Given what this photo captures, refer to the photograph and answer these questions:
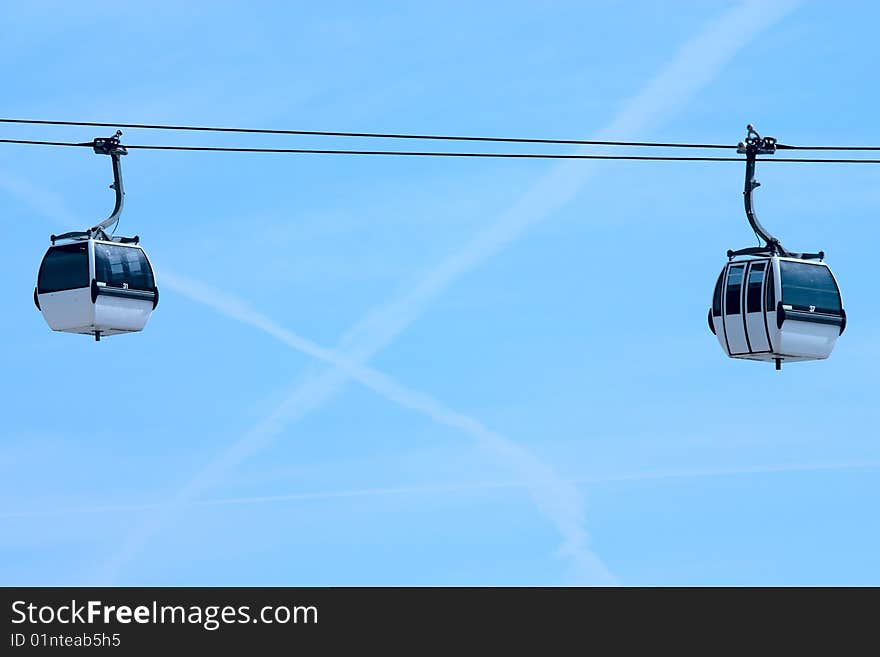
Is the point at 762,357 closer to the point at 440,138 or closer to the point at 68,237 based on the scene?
the point at 440,138

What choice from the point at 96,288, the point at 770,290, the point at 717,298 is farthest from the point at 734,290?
the point at 96,288

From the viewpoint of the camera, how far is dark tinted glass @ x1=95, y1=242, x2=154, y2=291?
24609 millimetres

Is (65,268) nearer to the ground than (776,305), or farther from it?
farther from it

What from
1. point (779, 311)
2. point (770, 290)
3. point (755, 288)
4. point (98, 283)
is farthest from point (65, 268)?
point (779, 311)

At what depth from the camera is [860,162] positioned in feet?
75.9

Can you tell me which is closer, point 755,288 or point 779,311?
point 779,311

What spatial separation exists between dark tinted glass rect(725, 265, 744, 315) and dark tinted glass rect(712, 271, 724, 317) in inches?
6.7

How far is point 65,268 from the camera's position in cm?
2497

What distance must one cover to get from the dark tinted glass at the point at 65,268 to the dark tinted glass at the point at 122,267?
0.67ft

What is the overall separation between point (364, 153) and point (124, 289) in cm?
430

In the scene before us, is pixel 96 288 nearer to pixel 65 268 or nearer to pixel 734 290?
pixel 65 268

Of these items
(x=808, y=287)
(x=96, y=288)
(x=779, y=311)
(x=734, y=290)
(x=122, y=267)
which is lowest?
(x=779, y=311)

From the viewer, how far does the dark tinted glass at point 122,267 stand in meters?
24.6

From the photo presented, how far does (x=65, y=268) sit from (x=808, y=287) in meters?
11.1
